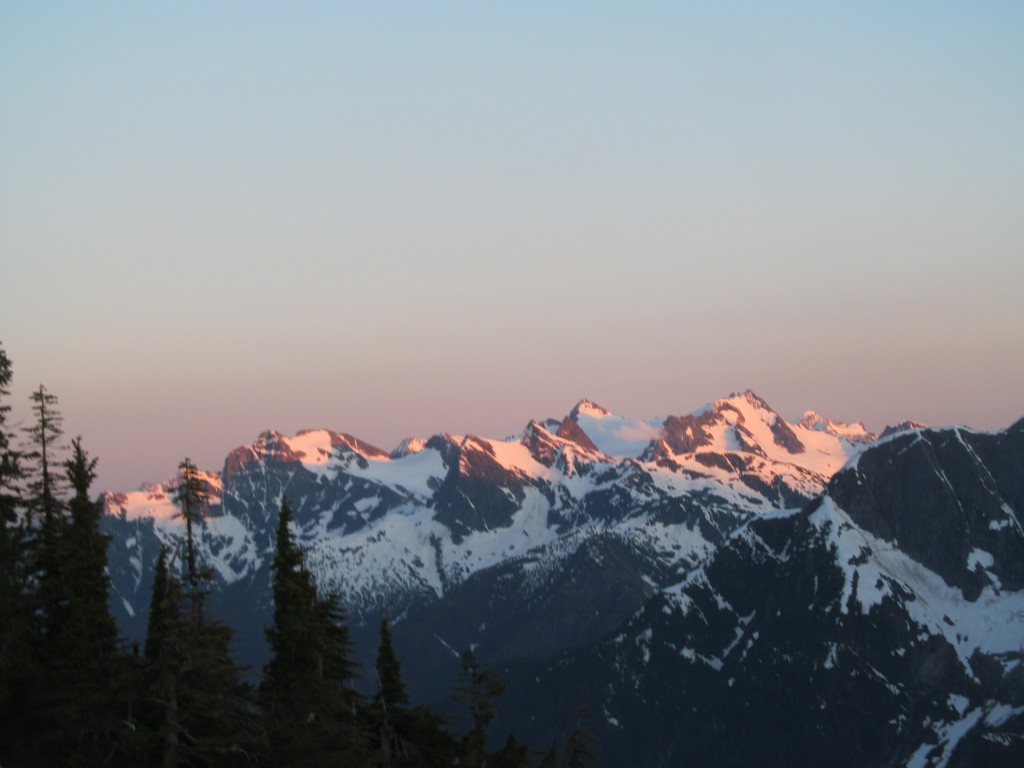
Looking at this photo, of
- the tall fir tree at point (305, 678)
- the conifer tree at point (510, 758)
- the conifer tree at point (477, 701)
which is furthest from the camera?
the conifer tree at point (510, 758)

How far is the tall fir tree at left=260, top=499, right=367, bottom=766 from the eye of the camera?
90625mm

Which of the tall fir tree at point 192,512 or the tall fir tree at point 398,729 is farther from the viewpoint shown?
the tall fir tree at point 398,729

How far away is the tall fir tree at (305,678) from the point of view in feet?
297

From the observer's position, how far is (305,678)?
96.0 m

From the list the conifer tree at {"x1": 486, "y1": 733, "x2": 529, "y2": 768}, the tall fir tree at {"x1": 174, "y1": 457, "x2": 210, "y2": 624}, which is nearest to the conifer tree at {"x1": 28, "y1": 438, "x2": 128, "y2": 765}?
the tall fir tree at {"x1": 174, "y1": 457, "x2": 210, "y2": 624}

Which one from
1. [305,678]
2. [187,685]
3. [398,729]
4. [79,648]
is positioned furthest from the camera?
[398,729]

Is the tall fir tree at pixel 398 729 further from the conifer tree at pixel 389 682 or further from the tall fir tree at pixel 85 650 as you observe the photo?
the tall fir tree at pixel 85 650

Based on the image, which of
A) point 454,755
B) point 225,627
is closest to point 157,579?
point 225,627

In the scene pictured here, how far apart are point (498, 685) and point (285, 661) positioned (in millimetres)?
22496

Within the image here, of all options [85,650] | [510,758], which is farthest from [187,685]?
[510,758]

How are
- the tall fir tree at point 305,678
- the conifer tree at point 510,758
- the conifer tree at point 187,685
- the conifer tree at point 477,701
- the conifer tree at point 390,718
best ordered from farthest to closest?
1. the conifer tree at point 510,758
2. the conifer tree at point 477,701
3. the conifer tree at point 390,718
4. the tall fir tree at point 305,678
5. the conifer tree at point 187,685

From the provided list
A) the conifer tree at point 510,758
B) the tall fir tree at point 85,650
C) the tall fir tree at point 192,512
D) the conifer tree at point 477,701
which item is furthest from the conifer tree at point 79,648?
the conifer tree at point 510,758

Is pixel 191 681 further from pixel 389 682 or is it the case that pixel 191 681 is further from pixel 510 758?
pixel 510 758

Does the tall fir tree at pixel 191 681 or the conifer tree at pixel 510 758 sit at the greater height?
the tall fir tree at pixel 191 681
